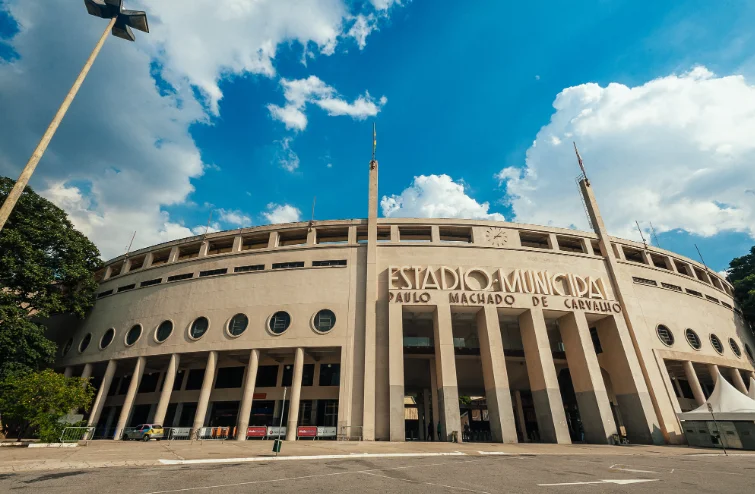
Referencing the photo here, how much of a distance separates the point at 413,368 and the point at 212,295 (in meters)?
21.4

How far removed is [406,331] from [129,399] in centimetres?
2674

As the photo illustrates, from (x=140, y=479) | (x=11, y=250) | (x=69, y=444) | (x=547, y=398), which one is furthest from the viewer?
(x=11, y=250)

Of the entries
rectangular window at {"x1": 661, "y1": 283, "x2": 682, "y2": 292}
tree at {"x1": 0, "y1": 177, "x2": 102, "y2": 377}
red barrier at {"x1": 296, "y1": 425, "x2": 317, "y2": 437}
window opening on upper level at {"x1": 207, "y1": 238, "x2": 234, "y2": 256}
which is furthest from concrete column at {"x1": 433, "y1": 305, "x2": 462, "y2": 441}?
tree at {"x1": 0, "y1": 177, "x2": 102, "y2": 377}

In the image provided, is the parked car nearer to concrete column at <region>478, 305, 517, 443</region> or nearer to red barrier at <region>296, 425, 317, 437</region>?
red barrier at <region>296, 425, 317, 437</region>

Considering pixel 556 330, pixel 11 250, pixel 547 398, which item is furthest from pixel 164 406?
pixel 556 330

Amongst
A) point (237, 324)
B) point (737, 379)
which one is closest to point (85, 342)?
point (237, 324)

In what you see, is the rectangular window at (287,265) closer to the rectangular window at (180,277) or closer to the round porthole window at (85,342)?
the rectangular window at (180,277)

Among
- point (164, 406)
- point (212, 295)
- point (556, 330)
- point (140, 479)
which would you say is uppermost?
point (212, 295)

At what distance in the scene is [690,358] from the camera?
3378 centimetres

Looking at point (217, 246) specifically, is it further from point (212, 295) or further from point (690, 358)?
Result: point (690, 358)

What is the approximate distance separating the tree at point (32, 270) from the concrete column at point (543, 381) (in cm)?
4375

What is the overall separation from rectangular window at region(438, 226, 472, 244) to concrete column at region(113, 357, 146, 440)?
3191cm

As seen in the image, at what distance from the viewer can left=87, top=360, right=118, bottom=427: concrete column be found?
32281mm

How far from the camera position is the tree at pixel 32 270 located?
29312 millimetres
